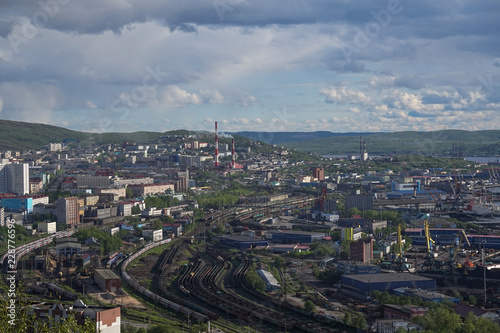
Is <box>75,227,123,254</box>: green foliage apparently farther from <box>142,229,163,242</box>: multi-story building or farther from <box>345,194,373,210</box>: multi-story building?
<box>345,194,373,210</box>: multi-story building

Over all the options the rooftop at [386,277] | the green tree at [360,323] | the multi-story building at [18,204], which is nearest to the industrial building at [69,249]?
the rooftop at [386,277]

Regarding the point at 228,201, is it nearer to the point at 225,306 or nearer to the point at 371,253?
the point at 371,253

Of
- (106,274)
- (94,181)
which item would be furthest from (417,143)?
(106,274)

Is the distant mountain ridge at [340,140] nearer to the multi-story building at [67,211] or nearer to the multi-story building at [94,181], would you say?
the multi-story building at [94,181]

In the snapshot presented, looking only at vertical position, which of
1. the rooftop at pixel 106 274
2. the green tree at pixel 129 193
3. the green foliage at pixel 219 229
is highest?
the green tree at pixel 129 193

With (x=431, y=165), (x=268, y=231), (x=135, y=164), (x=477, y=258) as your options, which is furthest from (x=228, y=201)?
(x=431, y=165)

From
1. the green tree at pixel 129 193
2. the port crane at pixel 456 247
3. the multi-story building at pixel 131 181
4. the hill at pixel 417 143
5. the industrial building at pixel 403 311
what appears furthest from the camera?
the hill at pixel 417 143
